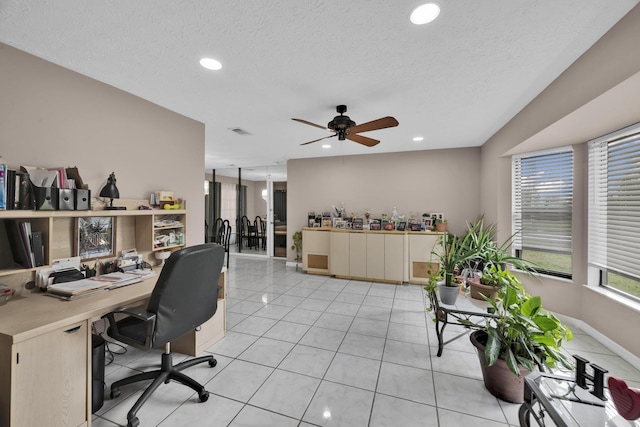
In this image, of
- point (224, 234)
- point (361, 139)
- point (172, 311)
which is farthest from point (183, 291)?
point (224, 234)

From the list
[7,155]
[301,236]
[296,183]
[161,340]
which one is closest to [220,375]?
[161,340]

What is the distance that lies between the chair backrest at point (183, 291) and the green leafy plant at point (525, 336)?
1965 mm

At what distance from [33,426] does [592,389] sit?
278 cm

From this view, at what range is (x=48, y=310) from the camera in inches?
58.4

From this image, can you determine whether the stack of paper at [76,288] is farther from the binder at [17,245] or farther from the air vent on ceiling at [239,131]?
the air vent on ceiling at [239,131]

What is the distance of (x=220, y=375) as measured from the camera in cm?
202

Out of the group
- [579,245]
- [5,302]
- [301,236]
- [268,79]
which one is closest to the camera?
[5,302]

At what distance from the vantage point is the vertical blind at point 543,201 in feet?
10.1

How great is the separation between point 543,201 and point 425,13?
3.15m

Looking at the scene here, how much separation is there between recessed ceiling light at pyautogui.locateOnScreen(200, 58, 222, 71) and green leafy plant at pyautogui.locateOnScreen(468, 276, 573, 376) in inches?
109

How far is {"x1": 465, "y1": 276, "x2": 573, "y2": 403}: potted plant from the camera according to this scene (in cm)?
156

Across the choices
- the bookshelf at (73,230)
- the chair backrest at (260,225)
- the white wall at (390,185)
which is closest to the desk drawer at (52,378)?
the bookshelf at (73,230)

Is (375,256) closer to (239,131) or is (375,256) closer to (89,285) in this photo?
(239,131)

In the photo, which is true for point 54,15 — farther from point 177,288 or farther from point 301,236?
point 301,236
